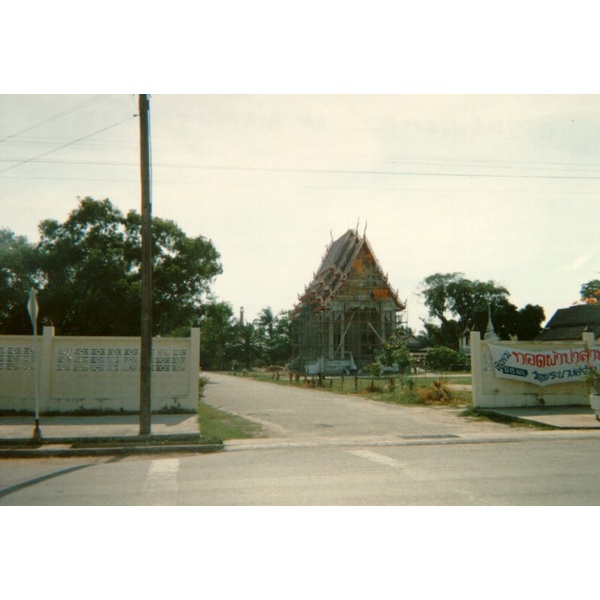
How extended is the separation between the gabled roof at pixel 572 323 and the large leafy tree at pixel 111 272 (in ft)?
150

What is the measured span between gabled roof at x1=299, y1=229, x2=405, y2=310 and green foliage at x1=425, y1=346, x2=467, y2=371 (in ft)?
16.3

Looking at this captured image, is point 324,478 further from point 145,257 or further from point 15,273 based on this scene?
point 15,273

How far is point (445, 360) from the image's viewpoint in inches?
1999

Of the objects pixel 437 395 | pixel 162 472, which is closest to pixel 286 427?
pixel 162 472

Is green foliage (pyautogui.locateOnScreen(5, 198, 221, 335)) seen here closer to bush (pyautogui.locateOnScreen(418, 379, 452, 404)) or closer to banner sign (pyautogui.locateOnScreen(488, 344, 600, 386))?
bush (pyautogui.locateOnScreen(418, 379, 452, 404))

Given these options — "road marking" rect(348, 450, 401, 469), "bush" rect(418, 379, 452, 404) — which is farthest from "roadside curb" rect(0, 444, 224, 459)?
"bush" rect(418, 379, 452, 404)

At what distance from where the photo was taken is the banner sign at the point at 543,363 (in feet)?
54.4

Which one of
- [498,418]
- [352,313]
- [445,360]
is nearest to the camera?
[498,418]

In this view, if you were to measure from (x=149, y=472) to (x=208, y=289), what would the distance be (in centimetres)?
2774

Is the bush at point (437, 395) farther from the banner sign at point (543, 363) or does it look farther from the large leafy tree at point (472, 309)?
the large leafy tree at point (472, 309)

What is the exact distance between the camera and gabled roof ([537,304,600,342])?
63.3 metres

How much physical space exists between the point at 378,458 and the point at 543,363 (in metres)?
9.35
